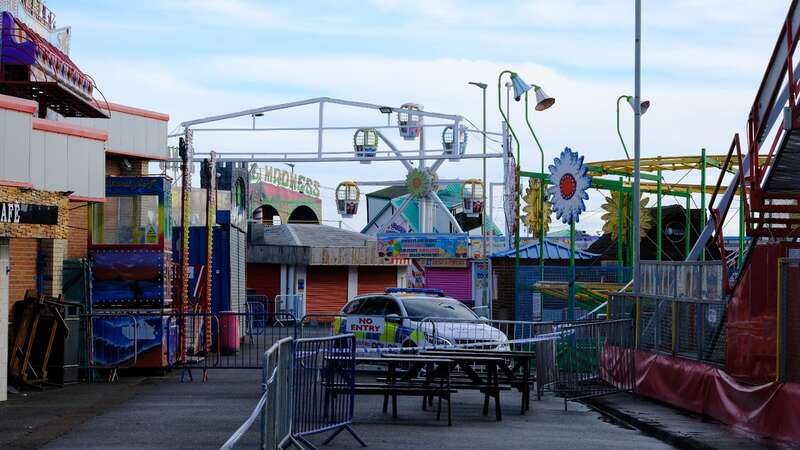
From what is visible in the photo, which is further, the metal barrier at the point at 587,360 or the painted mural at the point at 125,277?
the painted mural at the point at 125,277

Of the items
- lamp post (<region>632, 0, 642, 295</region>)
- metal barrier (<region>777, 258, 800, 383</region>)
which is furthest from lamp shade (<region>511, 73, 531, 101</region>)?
metal barrier (<region>777, 258, 800, 383</region>)

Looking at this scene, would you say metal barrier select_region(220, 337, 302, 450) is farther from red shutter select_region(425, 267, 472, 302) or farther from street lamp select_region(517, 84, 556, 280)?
red shutter select_region(425, 267, 472, 302)

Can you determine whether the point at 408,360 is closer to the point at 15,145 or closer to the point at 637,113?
the point at 15,145

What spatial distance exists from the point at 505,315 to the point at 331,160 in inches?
717

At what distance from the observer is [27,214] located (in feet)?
56.4

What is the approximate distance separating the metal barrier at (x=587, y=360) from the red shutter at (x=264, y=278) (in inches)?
1441

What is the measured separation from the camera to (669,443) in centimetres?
1422

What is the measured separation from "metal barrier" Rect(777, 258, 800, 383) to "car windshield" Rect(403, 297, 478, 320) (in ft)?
32.1

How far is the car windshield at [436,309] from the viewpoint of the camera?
914 inches

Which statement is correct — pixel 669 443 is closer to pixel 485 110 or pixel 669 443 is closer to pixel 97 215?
pixel 97 215

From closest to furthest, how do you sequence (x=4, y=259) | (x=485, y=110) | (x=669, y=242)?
(x=4, y=259), (x=669, y=242), (x=485, y=110)

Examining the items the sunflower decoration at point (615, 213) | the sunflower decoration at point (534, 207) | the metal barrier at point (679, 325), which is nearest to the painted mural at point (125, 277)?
the metal barrier at point (679, 325)

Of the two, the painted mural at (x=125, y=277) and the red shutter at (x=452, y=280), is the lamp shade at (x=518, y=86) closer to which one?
the painted mural at (x=125, y=277)

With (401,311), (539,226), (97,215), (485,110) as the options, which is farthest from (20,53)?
(485,110)
